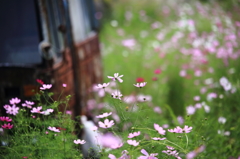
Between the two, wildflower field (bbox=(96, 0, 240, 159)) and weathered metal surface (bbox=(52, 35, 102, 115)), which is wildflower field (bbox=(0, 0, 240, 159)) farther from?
weathered metal surface (bbox=(52, 35, 102, 115))

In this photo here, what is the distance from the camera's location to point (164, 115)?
4375 millimetres

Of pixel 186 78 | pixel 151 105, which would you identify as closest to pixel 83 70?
pixel 151 105

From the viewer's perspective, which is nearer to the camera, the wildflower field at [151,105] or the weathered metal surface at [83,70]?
the wildflower field at [151,105]

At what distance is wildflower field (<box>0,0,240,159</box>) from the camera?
6.54 ft

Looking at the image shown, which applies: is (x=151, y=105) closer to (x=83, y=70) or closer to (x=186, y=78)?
(x=186, y=78)

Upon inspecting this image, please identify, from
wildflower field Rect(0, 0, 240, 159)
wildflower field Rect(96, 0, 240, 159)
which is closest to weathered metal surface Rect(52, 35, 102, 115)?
wildflower field Rect(0, 0, 240, 159)

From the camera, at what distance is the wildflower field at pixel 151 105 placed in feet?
6.54

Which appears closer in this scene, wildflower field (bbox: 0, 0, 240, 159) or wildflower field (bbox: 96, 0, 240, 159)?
wildflower field (bbox: 0, 0, 240, 159)

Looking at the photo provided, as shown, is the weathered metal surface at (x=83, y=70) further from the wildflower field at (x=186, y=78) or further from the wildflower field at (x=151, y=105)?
the wildflower field at (x=186, y=78)

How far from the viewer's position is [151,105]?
454 cm

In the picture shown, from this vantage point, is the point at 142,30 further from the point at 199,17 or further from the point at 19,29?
the point at 19,29

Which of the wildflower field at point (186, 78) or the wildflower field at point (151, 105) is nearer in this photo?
the wildflower field at point (151, 105)

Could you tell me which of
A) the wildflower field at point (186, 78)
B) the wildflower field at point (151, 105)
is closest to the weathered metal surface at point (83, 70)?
the wildflower field at point (151, 105)

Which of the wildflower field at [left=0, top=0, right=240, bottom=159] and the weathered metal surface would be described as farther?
the weathered metal surface
